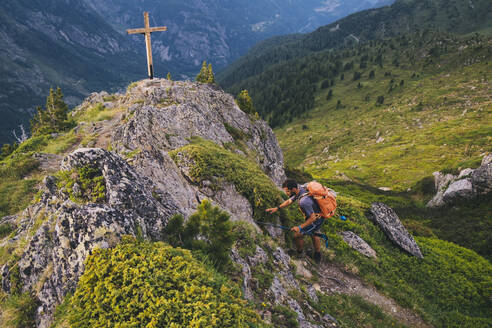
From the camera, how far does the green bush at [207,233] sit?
5.86 m

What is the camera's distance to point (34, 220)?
6691mm

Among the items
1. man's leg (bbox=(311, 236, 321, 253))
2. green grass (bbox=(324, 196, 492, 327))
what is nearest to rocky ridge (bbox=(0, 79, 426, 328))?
man's leg (bbox=(311, 236, 321, 253))

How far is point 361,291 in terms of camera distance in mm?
10438

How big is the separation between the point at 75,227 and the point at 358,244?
534 inches

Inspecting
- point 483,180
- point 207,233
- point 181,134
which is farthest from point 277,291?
point 483,180

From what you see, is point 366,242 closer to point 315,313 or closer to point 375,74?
point 315,313

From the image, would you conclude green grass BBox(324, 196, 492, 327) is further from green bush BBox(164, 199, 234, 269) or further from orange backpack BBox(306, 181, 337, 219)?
green bush BBox(164, 199, 234, 269)

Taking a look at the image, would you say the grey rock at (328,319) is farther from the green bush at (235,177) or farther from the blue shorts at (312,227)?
the green bush at (235,177)

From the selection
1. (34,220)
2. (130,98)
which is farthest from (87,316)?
(130,98)

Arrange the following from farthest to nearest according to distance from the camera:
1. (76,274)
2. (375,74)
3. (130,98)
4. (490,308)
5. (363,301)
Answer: (375,74) < (130,98) < (490,308) < (363,301) < (76,274)

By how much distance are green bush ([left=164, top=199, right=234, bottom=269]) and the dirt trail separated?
6.01 meters

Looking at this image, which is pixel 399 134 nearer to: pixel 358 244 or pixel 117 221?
pixel 358 244

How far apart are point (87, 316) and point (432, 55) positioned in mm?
141800

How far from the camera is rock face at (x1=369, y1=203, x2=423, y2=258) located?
14.3m
